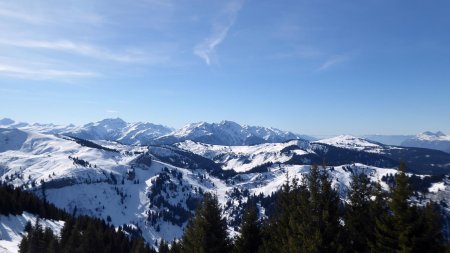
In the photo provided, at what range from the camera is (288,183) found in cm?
4091

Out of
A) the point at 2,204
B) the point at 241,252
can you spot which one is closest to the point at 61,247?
the point at 2,204

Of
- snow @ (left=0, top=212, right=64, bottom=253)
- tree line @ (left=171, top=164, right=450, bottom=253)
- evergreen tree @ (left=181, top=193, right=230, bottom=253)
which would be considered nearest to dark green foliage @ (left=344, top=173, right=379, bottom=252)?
tree line @ (left=171, top=164, right=450, bottom=253)

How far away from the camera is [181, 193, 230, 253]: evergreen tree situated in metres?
35.1

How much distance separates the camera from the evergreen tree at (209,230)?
35.1 m

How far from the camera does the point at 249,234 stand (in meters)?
38.0

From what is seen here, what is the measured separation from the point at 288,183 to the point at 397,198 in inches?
668

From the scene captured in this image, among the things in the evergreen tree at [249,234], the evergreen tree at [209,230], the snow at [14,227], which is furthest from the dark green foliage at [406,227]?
the snow at [14,227]

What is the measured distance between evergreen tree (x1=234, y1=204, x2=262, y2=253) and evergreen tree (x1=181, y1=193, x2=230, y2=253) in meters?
1.59

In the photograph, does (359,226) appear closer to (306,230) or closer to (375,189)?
(375,189)

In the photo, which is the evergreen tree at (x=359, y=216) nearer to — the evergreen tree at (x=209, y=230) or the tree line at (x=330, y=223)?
the tree line at (x=330, y=223)

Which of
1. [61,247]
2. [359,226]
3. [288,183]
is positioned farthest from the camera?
[61,247]

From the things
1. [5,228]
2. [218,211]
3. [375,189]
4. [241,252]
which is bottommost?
[5,228]

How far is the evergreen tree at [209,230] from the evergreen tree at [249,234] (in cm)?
159

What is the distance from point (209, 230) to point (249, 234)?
446cm
